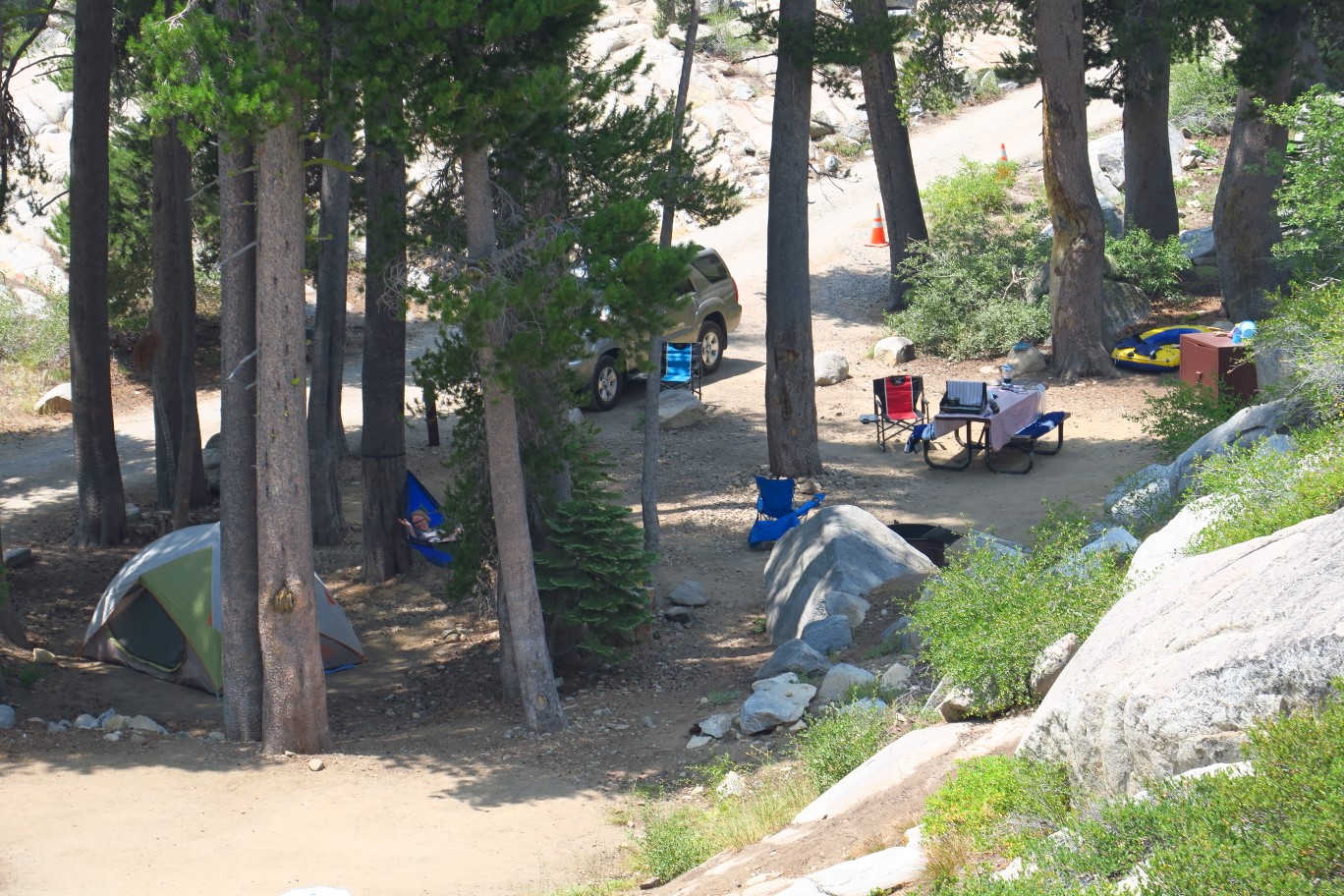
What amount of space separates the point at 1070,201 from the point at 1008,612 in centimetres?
1149

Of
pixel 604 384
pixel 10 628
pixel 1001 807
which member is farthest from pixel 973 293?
pixel 1001 807

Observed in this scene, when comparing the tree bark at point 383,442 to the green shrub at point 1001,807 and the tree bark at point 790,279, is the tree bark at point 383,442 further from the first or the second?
the green shrub at point 1001,807

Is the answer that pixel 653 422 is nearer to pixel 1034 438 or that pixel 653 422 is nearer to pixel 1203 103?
pixel 1034 438

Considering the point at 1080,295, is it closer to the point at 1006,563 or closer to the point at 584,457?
the point at 584,457

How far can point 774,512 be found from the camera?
43.8 feet

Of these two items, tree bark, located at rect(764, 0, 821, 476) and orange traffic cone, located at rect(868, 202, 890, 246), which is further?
orange traffic cone, located at rect(868, 202, 890, 246)

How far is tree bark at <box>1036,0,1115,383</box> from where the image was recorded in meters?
15.9

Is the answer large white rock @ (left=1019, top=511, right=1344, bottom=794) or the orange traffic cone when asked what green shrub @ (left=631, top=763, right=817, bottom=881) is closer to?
large white rock @ (left=1019, top=511, right=1344, bottom=794)

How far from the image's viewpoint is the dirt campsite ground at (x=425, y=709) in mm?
7223

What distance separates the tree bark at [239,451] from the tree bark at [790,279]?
22.3ft

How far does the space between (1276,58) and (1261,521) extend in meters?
11.9

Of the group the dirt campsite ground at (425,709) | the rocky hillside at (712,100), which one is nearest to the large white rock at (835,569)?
the dirt campsite ground at (425,709)

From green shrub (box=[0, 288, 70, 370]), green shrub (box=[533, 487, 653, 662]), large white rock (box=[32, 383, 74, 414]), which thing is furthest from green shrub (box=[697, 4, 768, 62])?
green shrub (box=[533, 487, 653, 662])

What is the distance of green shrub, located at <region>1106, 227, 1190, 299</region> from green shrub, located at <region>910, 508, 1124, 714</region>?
13.3 meters
